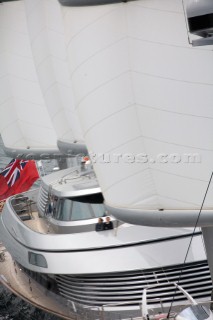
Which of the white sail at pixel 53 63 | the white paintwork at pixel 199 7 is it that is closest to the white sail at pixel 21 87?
the white sail at pixel 53 63

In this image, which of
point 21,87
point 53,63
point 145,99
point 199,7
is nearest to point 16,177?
point 21,87

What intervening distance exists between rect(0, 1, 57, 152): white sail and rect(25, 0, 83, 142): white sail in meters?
2.35

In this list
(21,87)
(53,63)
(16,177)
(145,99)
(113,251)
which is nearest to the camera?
(145,99)

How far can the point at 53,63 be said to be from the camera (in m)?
22.7

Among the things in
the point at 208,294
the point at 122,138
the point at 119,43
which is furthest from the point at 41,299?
the point at 119,43

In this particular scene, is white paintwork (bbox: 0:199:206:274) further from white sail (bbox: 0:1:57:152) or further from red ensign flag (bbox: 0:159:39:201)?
red ensign flag (bbox: 0:159:39:201)

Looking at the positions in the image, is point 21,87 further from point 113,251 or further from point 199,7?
point 199,7

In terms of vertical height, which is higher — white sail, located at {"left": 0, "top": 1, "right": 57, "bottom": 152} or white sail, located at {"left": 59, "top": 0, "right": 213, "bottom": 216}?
white sail, located at {"left": 59, "top": 0, "right": 213, "bottom": 216}

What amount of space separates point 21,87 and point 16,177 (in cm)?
394

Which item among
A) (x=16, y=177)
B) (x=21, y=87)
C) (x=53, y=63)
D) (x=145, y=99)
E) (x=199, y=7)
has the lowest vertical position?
(x=16, y=177)

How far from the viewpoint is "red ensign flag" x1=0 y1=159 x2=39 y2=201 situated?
94.3ft

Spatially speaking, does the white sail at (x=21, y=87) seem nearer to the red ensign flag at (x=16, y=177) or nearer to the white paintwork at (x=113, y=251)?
the red ensign flag at (x=16, y=177)

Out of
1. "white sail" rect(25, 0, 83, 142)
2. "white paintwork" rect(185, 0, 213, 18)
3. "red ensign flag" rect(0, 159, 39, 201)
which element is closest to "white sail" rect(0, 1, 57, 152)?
"red ensign flag" rect(0, 159, 39, 201)

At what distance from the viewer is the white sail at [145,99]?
45.6ft
